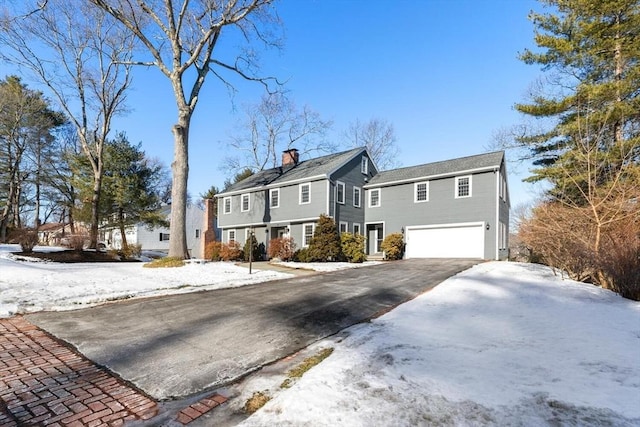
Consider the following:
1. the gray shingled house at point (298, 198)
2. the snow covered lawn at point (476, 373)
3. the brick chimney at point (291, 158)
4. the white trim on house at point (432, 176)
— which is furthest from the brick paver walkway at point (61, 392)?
the brick chimney at point (291, 158)

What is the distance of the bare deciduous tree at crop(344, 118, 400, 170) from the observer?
110 ft

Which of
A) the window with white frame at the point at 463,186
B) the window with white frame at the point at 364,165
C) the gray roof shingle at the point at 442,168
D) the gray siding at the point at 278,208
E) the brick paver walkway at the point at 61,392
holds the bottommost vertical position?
the brick paver walkway at the point at 61,392

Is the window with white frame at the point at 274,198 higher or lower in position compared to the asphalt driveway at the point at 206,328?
higher

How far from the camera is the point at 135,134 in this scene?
24844 mm

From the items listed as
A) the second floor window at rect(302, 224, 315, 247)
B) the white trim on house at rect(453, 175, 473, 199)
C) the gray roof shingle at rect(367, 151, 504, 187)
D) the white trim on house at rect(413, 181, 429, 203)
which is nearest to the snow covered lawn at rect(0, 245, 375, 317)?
the second floor window at rect(302, 224, 315, 247)

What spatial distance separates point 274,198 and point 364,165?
672 cm

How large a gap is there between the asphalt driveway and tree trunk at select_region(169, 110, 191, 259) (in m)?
6.10

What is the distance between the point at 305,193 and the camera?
65.6 ft

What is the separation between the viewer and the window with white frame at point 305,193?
64.8 feet

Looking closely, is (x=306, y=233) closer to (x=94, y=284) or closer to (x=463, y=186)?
(x=463, y=186)

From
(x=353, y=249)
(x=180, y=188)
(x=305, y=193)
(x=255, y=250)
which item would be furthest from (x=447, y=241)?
(x=180, y=188)

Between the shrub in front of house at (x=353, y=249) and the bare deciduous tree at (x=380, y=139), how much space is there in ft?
59.5

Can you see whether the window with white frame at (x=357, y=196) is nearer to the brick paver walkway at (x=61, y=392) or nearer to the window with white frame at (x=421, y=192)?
the window with white frame at (x=421, y=192)

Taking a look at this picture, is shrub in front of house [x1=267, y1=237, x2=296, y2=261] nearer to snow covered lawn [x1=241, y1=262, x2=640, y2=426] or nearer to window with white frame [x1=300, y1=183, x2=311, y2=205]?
window with white frame [x1=300, y1=183, x2=311, y2=205]
